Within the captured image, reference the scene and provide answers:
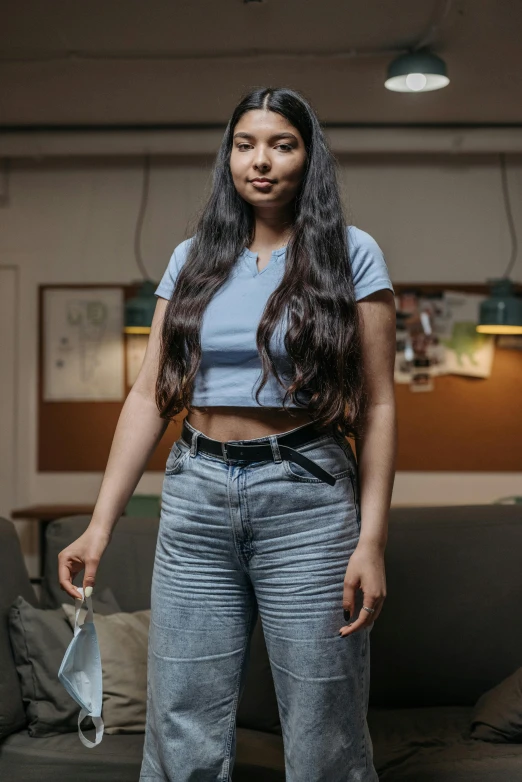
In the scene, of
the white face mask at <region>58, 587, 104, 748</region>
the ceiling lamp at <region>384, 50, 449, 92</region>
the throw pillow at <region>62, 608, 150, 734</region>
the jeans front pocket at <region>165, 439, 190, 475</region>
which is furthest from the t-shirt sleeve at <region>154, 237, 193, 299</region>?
the ceiling lamp at <region>384, 50, 449, 92</region>

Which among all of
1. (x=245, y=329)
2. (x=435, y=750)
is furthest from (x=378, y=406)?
(x=435, y=750)

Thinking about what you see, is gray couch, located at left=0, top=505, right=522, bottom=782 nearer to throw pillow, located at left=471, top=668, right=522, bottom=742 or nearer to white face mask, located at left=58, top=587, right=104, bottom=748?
throw pillow, located at left=471, top=668, right=522, bottom=742

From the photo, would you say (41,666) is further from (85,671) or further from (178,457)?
(178,457)

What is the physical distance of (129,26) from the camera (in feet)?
12.5

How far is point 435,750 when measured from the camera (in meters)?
2.27

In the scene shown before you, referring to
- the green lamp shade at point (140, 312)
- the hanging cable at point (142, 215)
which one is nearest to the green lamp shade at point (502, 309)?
the green lamp shade at point (140, 312)

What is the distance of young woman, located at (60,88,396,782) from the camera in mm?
1407

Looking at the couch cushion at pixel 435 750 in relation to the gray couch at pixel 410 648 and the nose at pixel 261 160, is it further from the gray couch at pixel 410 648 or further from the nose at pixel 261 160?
the nose at pixel 261 160

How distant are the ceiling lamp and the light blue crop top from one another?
107 inches

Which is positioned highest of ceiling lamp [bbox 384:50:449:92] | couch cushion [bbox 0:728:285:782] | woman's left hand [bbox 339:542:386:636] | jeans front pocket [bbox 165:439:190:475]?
ceiling lamp [bbox 384:50:449:92]

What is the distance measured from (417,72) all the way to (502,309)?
1.44 metres

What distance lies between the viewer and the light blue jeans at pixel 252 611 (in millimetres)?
1404

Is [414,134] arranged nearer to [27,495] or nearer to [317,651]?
[27,495]

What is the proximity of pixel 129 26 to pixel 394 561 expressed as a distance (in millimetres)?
2452
